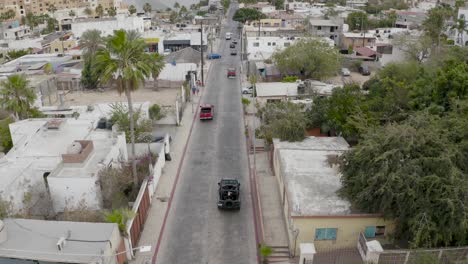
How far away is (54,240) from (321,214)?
12.8 metres

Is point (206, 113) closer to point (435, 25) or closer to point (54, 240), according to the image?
point (54, 240)

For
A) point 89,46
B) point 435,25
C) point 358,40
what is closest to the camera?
point 435,25

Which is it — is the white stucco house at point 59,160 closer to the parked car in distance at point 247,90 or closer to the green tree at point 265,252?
the green tree at point 265,252

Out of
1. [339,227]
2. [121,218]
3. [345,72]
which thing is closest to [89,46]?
[345,72]

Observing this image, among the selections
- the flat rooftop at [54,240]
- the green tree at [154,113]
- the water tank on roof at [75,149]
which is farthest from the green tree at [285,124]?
the flat rooftop at [54,240]

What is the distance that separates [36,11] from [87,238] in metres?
161

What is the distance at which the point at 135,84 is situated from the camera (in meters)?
22.1

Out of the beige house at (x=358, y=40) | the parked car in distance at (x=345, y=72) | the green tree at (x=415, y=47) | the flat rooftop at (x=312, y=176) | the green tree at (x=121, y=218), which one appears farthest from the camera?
the beige house at (x=358, y=40)

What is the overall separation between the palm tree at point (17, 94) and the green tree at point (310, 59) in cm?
3174

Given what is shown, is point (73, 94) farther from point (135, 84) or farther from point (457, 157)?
point (457, 157)

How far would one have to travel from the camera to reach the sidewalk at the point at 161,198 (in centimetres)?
2148

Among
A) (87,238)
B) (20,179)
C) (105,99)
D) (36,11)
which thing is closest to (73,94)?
(105,99)

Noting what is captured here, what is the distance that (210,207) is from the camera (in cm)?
2497

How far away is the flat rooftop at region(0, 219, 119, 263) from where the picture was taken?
16.5m
